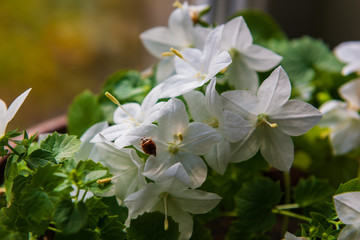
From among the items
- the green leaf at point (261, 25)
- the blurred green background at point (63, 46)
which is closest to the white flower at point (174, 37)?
the green leaf at point (261, 25)

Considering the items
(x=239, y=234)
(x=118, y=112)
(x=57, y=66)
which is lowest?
(x=239, y=234)

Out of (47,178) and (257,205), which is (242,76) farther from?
(47,178)

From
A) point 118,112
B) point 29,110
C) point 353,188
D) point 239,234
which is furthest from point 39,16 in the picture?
point 353,188

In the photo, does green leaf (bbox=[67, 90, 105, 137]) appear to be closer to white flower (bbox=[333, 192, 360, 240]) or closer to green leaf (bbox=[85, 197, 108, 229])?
green leaf (bbox=[85, 197, 108, 229])

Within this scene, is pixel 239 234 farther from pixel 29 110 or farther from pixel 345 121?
pixel 29 110

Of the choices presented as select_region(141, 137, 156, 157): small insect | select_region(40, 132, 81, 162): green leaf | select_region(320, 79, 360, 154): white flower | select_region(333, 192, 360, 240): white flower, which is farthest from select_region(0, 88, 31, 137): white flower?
select_region(320, 79, 360, 154): white flower

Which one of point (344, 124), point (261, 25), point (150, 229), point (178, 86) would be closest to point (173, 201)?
point (150, 229)

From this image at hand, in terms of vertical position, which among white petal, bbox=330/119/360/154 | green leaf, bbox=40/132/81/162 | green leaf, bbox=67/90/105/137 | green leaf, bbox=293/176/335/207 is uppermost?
green leaf, bbox=40/132/81/162
